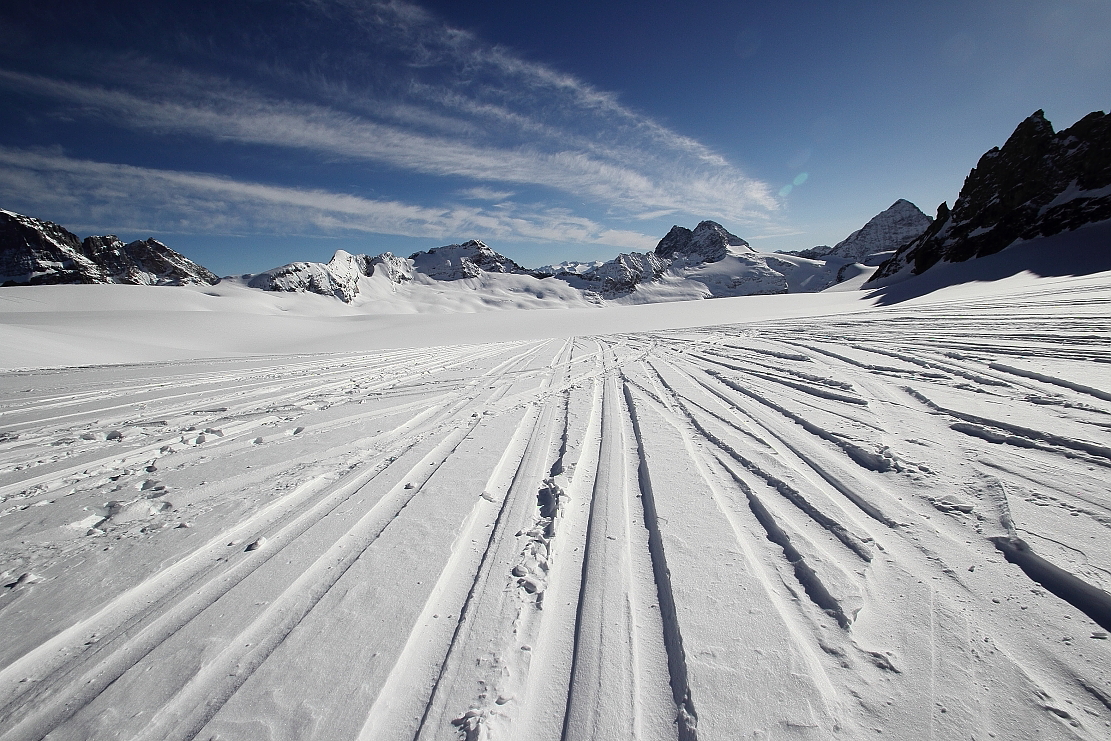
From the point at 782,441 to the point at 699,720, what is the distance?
7.76 feet

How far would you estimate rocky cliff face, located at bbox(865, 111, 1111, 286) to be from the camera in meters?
27.6

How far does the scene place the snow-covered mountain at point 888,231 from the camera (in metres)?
141

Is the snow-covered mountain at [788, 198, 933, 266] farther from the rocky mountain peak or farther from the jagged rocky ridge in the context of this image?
the jagged rocky ridge

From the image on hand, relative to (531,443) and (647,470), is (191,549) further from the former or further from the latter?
(647,470)

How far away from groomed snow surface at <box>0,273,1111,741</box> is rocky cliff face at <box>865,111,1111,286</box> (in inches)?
1505

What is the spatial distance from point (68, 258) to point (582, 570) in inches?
5882

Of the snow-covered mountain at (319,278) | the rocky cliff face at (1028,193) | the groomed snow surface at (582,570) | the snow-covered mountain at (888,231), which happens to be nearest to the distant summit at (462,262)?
the snow-covered mountain at (319,278)

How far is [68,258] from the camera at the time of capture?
9456 cm

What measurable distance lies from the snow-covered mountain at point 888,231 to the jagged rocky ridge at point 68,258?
211959 mm

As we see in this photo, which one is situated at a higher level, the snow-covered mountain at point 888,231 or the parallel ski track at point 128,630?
the snow-covered mountain at point 888,231

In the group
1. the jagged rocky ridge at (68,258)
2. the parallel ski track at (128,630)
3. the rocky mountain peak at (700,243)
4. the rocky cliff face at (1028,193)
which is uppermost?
the rocky mountain peak at (700,243)

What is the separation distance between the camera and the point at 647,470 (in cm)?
280

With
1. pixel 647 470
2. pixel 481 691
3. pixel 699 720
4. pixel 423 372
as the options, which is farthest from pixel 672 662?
pixel 423 372

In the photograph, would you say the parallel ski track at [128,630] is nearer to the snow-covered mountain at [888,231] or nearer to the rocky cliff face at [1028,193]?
the rocky cliff face at [1028,193]
